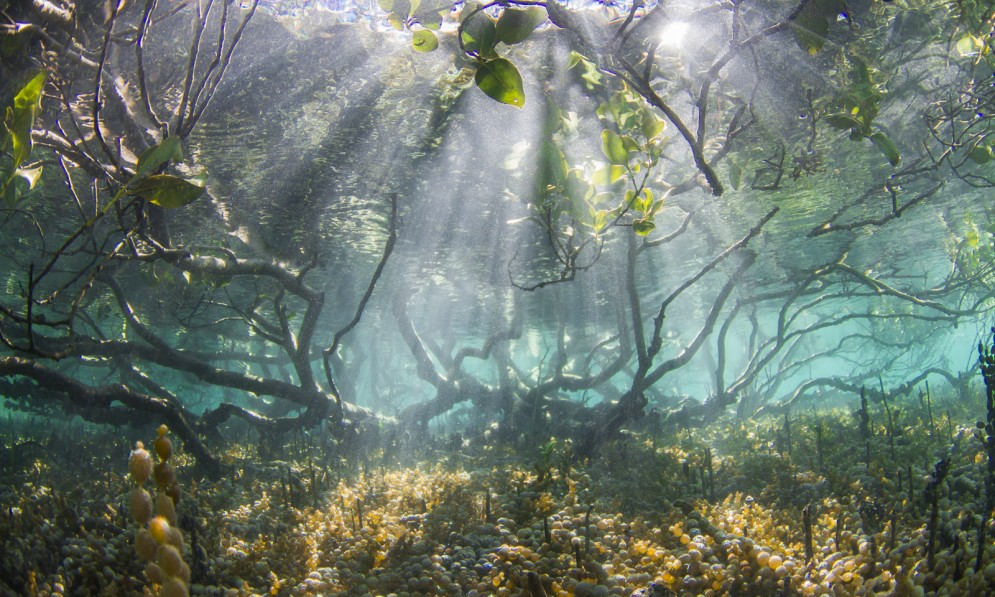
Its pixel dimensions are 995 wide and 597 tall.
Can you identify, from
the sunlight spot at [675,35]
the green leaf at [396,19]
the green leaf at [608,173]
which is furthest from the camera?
the sunlight spot at [675,35]

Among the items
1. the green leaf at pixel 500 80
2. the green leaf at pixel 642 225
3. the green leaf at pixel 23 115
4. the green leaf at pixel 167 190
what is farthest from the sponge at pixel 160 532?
the green leaf at pixel 642 225

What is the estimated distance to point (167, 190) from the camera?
3064 mm

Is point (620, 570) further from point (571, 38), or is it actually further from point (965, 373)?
point (965, 373)

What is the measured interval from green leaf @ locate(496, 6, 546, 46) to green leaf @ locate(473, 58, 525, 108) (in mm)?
128

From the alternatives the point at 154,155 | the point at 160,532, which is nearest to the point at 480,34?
the point at 154,155

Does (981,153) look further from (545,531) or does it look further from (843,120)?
(545,531)

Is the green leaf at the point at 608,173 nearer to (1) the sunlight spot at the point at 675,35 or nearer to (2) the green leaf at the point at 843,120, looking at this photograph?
(2) the green leaf at the point at 843,120

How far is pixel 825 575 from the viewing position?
148 inches

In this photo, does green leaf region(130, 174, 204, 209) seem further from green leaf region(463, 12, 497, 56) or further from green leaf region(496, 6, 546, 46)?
Answer: green leaf region(496, 6, 546, 46)

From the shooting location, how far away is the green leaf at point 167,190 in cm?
301

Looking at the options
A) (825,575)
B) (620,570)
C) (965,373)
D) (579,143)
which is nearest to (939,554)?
(825,575)

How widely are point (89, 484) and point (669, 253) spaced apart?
16.8 metres

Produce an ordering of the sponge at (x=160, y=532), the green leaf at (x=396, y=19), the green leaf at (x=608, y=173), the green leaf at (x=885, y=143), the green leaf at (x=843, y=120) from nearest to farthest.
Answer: the sponge at (x=160, y=532), the green leaf at (x=396, y=19), the green leaf at (x=608, y=173), the green leaf at (x=885, y=143), the green leaf at (x=843, y=120)

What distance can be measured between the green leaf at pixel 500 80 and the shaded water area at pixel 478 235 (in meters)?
A: 0.02
